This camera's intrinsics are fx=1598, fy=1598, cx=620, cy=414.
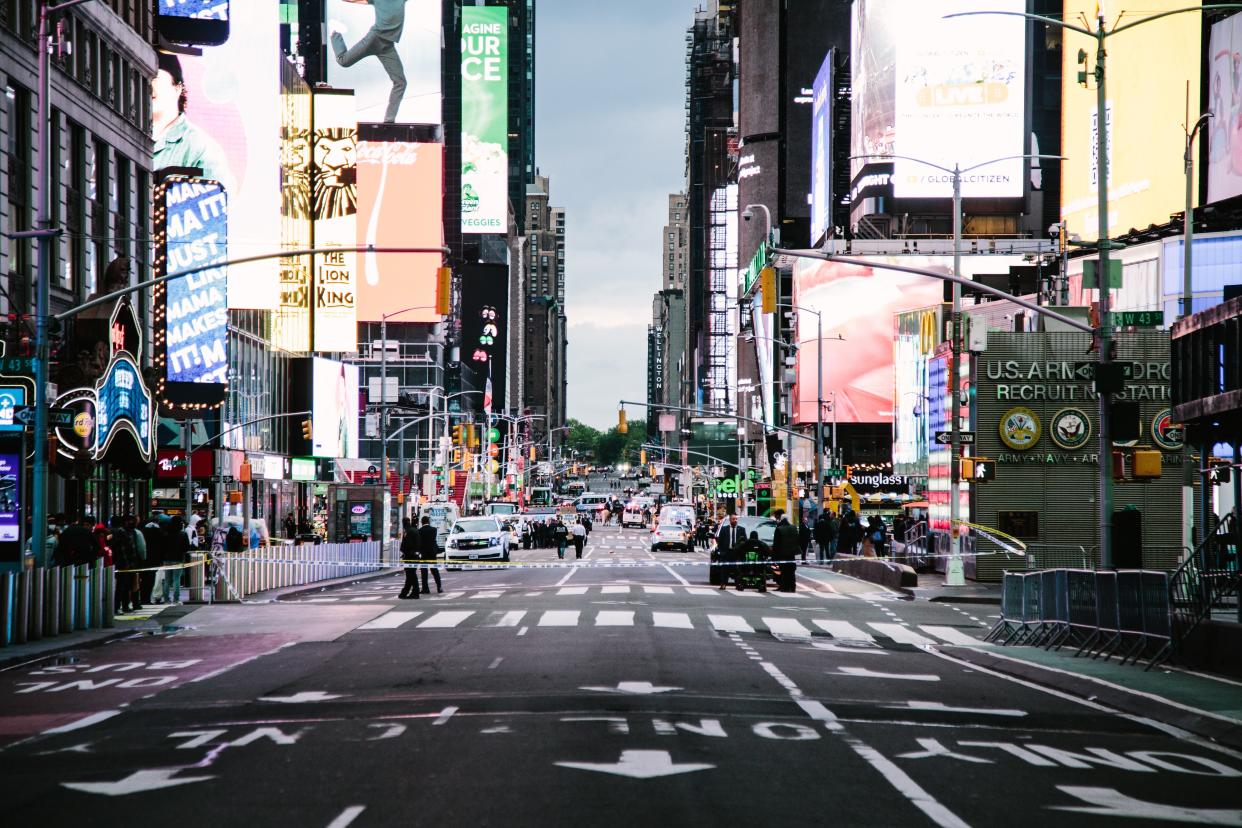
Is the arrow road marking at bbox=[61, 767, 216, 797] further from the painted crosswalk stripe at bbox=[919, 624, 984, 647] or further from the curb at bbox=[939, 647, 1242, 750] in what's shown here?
the painted crosswalk stripe at bbox=[919, 624, 984, 647]

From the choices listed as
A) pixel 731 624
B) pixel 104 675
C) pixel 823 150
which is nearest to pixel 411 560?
pixel 731 624

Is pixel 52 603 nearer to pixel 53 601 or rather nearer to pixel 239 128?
pixel 53 601

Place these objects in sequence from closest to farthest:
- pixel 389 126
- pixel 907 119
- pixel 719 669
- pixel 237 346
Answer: pixel 719 669 → pixel 237 346 → pixel 907 119 → pixel 389 126

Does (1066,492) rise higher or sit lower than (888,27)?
lower

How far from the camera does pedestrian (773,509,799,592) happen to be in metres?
40.2

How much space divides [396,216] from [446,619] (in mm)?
105971

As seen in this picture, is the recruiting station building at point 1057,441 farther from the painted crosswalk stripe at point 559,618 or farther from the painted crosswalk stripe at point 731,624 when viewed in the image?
the painted crosswalk stripe at point 559,618

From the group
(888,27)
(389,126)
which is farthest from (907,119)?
(389,126)

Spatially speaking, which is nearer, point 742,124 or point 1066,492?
point 1066,492

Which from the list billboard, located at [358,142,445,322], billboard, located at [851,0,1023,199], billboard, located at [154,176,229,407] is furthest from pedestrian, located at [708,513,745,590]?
billboard, located at [358,142,445,322]

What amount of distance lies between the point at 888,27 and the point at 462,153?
89806mm

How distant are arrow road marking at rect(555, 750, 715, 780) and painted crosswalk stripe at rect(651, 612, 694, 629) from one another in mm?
14626

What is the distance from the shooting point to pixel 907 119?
4065 inches

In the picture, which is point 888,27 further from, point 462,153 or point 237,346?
point 462,153
